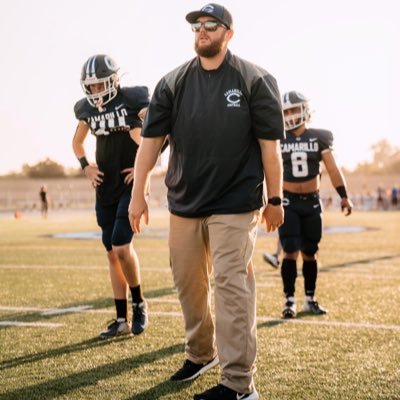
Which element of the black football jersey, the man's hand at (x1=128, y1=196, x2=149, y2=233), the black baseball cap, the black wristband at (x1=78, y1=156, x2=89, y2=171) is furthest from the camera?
the black football jersey

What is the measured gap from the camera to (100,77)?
550cm

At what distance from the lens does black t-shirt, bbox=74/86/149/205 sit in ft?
18.3

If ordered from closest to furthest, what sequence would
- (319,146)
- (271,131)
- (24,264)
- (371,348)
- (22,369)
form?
(271,131) < (22,369) < (371,348) < (319,146) < (24,264)

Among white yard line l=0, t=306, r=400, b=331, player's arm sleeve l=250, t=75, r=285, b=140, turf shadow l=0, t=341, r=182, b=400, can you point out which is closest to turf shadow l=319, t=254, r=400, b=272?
white yard line l=0, t=306, r=400, b=331

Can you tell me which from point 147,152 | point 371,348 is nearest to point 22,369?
point 147,152

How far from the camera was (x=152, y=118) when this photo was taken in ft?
13.1

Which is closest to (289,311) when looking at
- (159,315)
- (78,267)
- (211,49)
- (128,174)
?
(159,315)

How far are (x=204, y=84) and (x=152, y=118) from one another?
0.36 metres

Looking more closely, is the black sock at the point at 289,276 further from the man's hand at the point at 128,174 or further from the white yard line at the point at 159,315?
the man's hand at the point at 128,174

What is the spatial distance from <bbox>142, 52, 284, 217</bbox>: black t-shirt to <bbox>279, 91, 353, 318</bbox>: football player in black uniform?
113 inches

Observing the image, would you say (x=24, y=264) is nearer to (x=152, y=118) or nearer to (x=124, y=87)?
(x=124, y=87)

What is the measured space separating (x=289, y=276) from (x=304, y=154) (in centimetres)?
115

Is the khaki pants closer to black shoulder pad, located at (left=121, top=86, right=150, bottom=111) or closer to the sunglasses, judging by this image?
the sunglasses

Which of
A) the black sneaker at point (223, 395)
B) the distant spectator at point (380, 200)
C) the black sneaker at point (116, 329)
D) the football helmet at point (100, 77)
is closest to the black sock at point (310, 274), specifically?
the black sneaker at point (116, 329)
